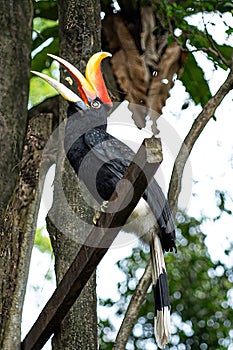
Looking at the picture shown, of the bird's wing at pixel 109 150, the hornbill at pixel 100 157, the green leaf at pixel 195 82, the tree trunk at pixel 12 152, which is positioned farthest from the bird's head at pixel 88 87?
the green leaf at pixel 195 82

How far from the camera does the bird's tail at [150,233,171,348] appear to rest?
98.3 inches

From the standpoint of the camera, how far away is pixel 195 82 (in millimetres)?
4152

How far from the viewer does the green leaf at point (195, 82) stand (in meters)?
4.13

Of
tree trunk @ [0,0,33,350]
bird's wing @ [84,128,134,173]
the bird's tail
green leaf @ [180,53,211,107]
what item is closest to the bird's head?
bird's wing @ [84,128,134,173]

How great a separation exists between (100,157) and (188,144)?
510 mm

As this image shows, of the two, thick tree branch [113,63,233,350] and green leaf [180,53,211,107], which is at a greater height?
green leaf [180,53,211,107]

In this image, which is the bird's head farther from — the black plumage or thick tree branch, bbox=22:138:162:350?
thick tree branch, bbox=22:138:162:350

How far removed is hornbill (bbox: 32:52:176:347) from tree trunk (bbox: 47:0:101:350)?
4.1 inches

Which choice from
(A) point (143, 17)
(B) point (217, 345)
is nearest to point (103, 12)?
(A) point (143, 17)

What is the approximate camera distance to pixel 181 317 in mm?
4566

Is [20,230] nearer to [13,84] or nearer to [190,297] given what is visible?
[13,84]

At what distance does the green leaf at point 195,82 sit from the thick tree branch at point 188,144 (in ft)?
3.15

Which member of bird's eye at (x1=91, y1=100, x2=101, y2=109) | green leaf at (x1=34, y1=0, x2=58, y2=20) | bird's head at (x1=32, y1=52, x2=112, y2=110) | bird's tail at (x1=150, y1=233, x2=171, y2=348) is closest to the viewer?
bird's tail at (x1=150, y1=233, x2=171, y2=348)

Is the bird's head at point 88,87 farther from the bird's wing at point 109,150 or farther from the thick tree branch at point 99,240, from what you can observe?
the thick tree branch at point 99,240
